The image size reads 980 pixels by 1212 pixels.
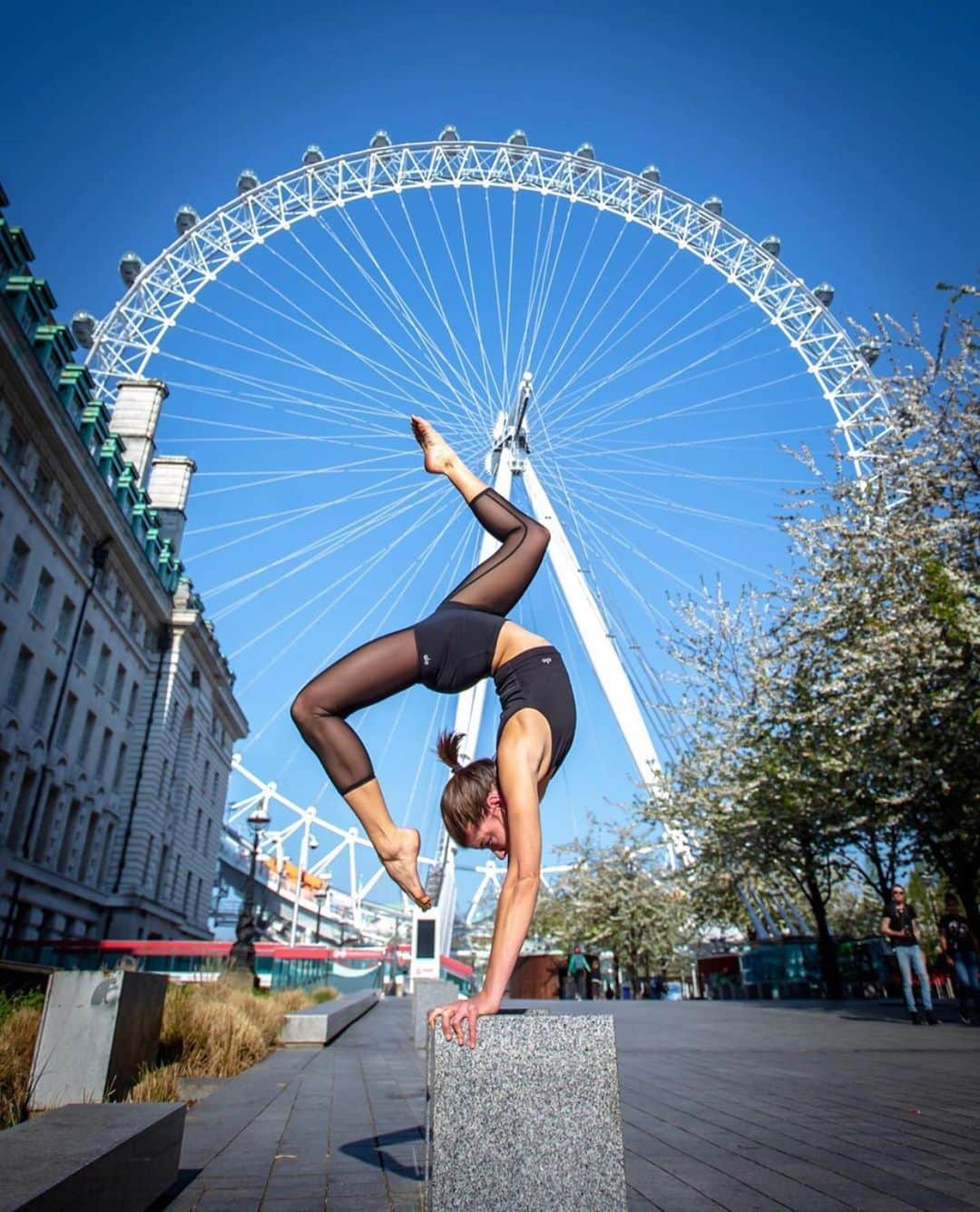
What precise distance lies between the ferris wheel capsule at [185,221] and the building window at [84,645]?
46.5 feet

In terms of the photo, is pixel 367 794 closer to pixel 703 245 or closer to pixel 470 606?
pixel 470 606

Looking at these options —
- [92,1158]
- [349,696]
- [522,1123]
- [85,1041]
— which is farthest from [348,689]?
[85,1041]

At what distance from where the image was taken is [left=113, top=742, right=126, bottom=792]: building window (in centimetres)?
3778

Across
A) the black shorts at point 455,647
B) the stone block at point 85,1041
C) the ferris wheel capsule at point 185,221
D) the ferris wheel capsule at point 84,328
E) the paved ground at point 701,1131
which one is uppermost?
the ferris wheel capsule at point 185,221

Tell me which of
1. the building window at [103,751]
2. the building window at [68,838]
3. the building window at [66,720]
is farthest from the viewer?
the building window at [103,751]

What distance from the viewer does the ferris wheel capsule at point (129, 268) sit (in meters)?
30.1

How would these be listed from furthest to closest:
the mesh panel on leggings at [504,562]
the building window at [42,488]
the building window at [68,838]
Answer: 1. the building window at [68,838]
2. the building window at [42,488]
3. the mesh panel on leggings at [504,562]

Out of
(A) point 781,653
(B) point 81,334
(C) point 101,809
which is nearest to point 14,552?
(B) point 81,334

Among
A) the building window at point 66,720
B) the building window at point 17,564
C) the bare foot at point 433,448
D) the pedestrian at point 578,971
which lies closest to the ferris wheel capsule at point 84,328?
the building window at point 17,564

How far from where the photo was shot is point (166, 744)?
41562 millimetres

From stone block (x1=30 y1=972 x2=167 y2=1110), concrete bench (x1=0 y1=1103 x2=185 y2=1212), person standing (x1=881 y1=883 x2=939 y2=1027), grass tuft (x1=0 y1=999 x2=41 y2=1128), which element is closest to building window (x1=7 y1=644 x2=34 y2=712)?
grass tuft (x1=0 y1=999 x2=41 y2=1128)

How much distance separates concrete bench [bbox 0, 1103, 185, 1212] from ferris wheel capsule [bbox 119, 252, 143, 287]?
3108 cm

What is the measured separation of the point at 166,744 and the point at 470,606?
4112cm

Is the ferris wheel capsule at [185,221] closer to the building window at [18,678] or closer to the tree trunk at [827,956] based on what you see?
the building window at [18,678]
